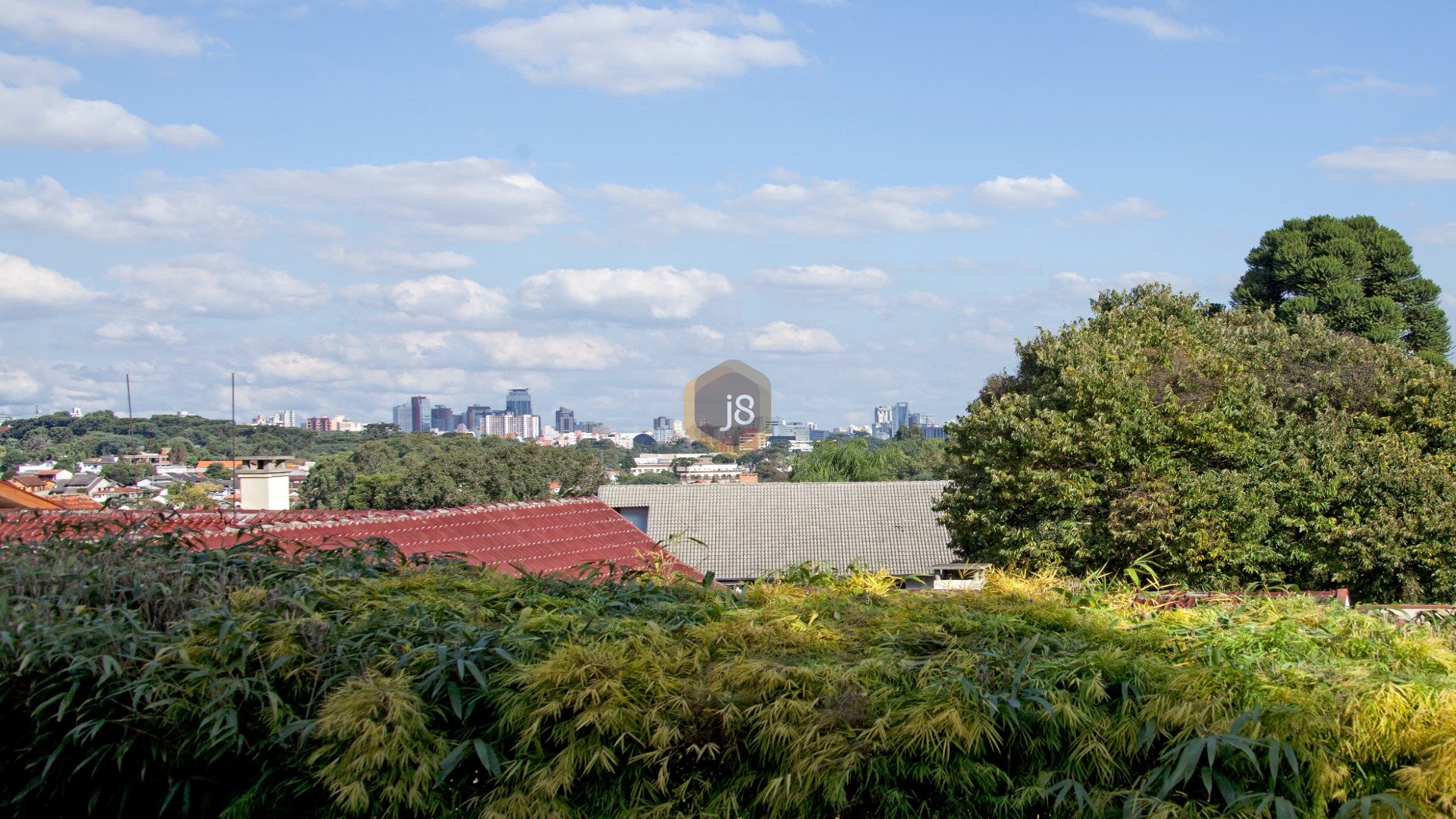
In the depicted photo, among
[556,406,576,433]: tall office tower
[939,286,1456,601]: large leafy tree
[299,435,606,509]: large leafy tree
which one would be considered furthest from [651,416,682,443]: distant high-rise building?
[939,286,1456,601]: large leafy tree

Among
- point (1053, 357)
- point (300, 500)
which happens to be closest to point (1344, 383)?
point (1053, 357)

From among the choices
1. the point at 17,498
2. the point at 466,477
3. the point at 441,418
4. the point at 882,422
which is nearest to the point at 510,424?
the point at 441,418

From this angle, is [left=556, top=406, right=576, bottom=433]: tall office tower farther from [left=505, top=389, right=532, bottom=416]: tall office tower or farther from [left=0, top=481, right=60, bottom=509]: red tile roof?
[left=0, top=481, right=60, bottom=509]: red tile roof

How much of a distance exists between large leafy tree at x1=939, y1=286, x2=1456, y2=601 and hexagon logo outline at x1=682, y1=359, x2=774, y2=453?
77.3 feet

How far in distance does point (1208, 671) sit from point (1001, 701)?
0.54 m

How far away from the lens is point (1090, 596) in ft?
12.3

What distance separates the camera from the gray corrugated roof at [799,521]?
33.8 meters

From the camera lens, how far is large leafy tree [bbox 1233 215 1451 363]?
2802cm

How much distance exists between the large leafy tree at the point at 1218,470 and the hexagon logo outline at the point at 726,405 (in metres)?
23.6

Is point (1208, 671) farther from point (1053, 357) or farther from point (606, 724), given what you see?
point (1053, 357)

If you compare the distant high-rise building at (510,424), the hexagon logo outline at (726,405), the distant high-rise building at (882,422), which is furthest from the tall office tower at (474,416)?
the hexagon logo outline at (726,405)

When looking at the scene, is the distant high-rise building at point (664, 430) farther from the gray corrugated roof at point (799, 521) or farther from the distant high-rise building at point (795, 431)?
the gray corrugated roof at point (799, 521)

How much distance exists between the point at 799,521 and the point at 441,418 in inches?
4205

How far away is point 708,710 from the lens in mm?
2807
